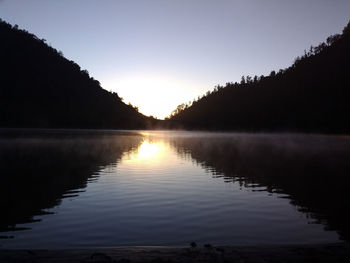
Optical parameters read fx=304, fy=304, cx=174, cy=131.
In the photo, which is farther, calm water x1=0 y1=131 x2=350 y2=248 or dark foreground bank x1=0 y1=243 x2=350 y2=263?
calm water x1=0 y1=131 x2=350 y2=248

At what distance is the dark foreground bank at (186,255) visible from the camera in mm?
9445

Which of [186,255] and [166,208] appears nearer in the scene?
[186,255]

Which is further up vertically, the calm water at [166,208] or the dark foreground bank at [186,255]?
the dark foreground bank at [186,255]

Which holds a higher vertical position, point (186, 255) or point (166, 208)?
point (186, 255)

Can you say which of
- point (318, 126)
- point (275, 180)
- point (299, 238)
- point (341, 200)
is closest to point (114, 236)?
point (299, 238)

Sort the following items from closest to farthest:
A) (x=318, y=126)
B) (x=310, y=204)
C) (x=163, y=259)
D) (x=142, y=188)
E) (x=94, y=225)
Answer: (x=163, y=259) < (x=94, y=225) < (x=310, y=204) < (x=142, y=188) < (x=318, y=126)

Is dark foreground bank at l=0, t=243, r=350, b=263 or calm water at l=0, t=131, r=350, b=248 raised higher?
dark foreground bank at l=0, t=243, r=350, b=263

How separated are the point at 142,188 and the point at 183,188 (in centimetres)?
357

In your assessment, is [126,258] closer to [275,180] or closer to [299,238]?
[299,238]

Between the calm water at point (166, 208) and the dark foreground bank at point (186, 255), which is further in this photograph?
the calm water at point (166, 208)

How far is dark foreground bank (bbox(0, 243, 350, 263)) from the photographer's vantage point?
9.45 metres

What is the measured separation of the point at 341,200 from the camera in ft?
76.8

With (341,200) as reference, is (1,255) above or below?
above

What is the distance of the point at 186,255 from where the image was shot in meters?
9.94
